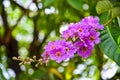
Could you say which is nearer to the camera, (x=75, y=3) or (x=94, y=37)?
(x=94, y=37)

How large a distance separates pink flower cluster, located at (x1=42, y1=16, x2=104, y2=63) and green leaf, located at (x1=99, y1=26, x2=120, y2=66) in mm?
59

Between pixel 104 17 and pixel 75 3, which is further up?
pixel 75 3

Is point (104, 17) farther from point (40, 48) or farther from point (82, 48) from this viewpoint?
point (40, 48)

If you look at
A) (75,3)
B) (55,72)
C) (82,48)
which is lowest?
(82,48)

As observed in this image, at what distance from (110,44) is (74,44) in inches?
5.0

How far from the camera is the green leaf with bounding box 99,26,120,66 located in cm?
88

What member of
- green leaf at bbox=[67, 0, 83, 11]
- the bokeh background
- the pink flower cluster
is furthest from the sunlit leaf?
the pink flower cluster

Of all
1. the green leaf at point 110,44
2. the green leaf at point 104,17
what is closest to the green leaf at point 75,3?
the green leaf at point 104,17

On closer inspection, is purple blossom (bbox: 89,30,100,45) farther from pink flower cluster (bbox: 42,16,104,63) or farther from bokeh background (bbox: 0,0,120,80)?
bokeh background (bbox: 0,0,120,80)

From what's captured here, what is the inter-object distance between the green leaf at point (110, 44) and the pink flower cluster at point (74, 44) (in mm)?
59

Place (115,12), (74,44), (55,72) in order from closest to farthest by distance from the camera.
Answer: (74,44) → (115,12) → (55,72)

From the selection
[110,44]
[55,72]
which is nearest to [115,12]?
[110,44]

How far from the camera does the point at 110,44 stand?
3.00 ft

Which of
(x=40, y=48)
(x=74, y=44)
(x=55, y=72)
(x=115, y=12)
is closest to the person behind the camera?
(x=74, y=44)
